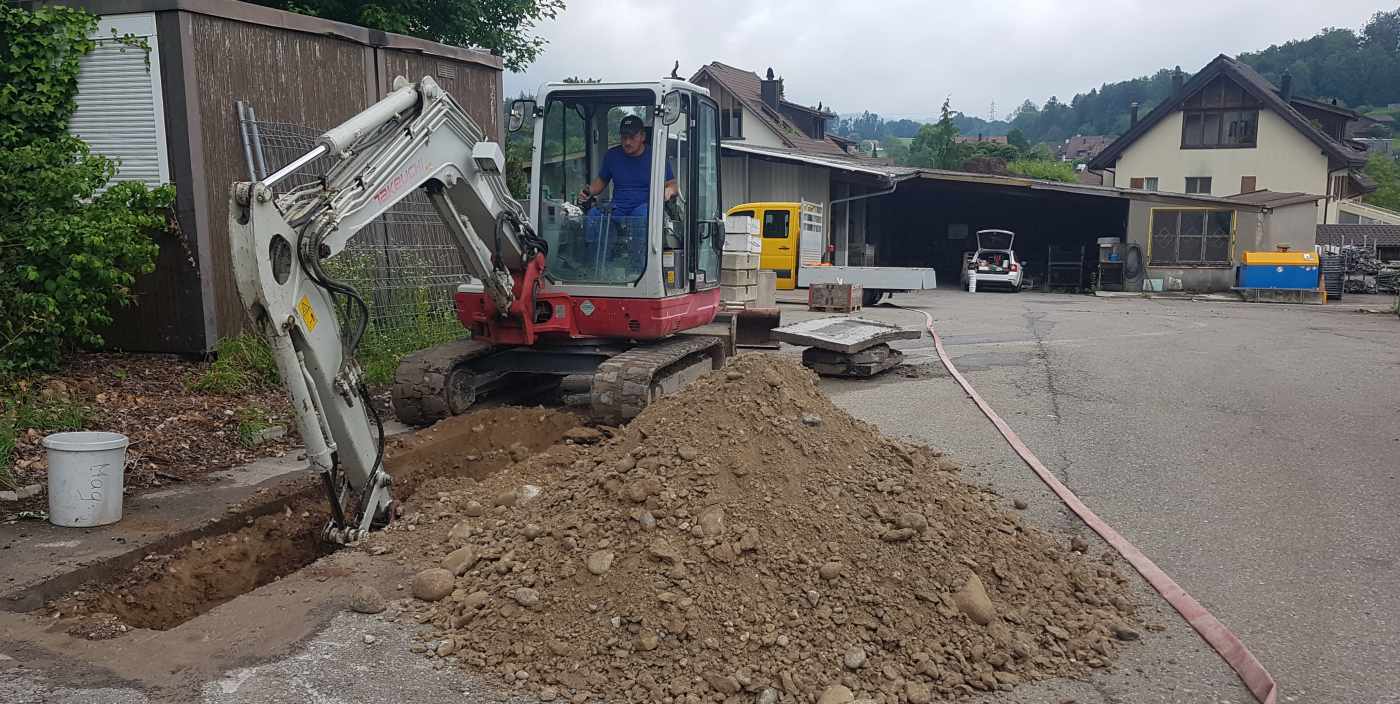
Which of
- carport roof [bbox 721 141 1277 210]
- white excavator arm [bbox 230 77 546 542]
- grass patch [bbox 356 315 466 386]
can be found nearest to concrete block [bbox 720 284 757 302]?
grass patch [bbox 356 315 466 386]

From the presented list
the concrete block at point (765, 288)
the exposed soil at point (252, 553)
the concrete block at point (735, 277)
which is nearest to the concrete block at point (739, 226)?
the concrete block at point (735, 277)

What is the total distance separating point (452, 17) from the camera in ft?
48.2

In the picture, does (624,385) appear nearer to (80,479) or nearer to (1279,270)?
(80,479)

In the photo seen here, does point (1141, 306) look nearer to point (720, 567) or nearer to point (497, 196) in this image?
point (497, 196)

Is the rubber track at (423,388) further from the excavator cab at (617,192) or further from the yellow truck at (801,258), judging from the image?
the yellow truck at (801,258)

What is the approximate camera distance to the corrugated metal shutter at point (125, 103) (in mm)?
8734

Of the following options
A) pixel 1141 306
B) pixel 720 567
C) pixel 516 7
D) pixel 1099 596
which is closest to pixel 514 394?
pixel 720 567

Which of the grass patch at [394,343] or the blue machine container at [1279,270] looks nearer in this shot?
the grass patch at [394,343]

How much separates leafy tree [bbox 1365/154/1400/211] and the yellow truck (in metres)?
50.2

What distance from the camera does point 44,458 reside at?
6.54 metres

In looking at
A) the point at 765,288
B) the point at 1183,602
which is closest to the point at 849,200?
the point at 765,288

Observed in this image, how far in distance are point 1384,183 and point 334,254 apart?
231 ft

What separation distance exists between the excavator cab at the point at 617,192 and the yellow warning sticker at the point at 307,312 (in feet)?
9.81

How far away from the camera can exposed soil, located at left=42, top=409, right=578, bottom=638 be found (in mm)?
4598
